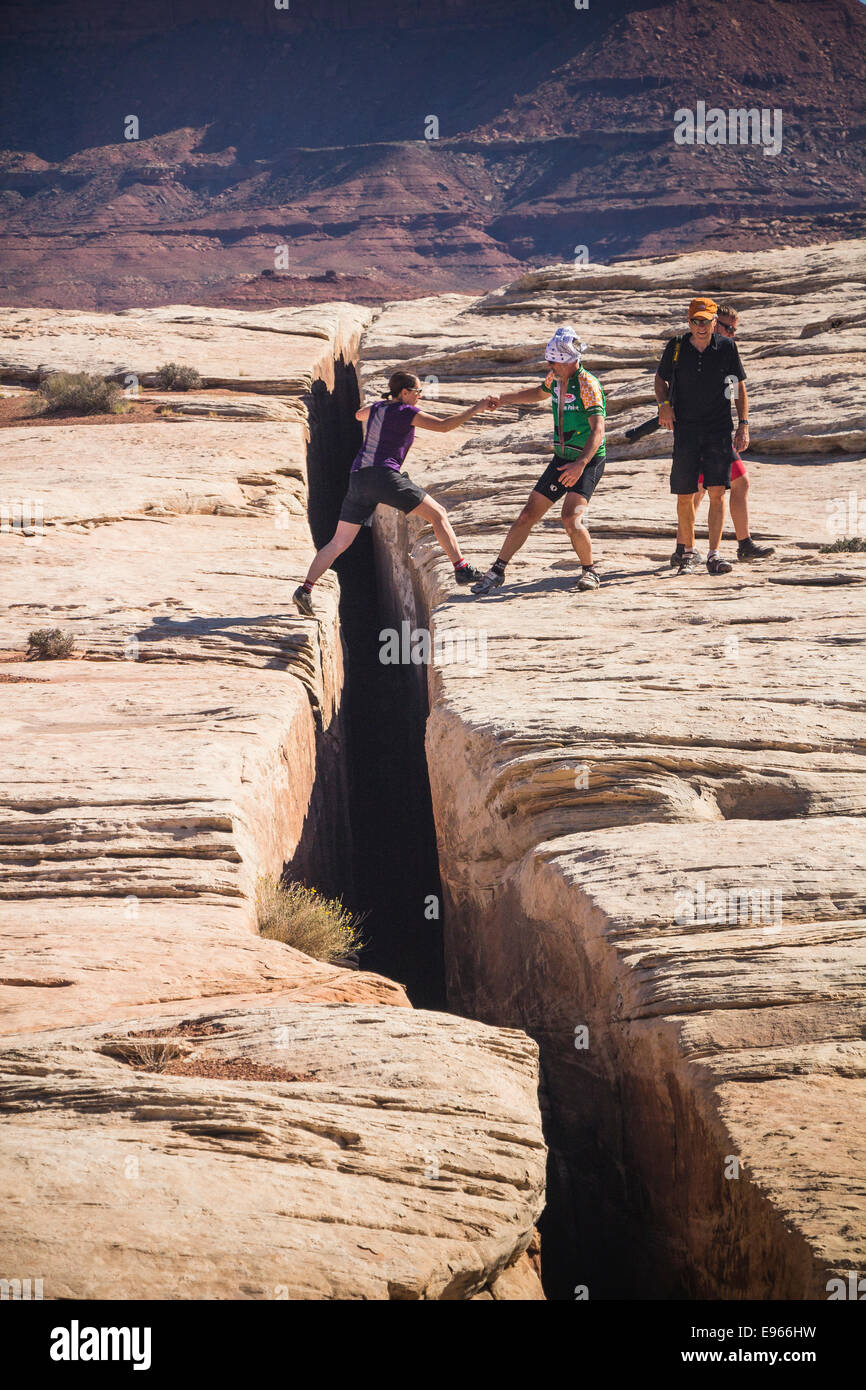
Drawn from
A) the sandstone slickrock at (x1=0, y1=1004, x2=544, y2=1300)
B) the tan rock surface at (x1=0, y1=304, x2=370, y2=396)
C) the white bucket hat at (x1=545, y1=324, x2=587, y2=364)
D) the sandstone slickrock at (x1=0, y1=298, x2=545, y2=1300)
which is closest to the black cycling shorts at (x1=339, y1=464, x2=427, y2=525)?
the sandstone slickrock at (x1=0, y1=298, x2=545, y2=1300)

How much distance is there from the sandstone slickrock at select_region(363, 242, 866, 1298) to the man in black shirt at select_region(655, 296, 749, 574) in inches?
33.8

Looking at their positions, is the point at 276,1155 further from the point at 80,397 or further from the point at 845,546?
the point at 80,397

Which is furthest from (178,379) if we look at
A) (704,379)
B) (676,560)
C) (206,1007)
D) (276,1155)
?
(276,1155)

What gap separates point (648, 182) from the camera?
3374 inches

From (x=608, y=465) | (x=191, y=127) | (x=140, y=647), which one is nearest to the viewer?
(x=140, y=647)

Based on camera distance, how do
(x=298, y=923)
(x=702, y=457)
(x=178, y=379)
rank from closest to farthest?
(x=298, y=923) < (x=702, y=457) < (x=178, y=379)

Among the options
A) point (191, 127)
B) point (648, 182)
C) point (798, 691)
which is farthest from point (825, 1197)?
point (191, 127)

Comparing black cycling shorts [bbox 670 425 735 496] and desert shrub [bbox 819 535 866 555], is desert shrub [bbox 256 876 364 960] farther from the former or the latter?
desert shrub [bbox 819 535 866 555]

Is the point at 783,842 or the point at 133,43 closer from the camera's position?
the point at 783,842

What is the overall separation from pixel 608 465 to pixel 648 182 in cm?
8062

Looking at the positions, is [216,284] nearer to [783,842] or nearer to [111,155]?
[111,155]

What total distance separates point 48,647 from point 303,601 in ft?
6.38

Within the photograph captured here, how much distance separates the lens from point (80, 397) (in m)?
17.2
